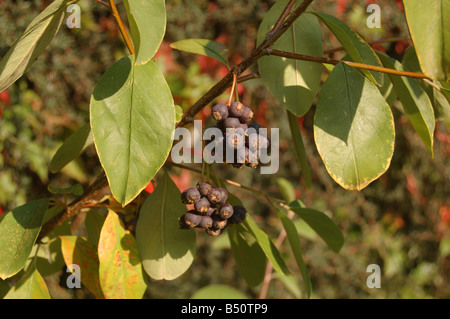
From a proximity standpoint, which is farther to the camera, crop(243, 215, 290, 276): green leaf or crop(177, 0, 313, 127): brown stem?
crop(243, 215, 290, 276): green leaf

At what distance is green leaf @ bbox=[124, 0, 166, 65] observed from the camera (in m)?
0.51

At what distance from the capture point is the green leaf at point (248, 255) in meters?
0.87

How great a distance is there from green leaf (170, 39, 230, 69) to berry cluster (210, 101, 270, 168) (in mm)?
157

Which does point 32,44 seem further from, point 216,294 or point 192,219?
point 216,294

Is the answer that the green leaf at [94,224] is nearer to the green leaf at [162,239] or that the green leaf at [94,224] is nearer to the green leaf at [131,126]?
the green leaf at [162,239]

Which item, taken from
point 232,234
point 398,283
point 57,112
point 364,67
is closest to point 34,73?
point 57,112

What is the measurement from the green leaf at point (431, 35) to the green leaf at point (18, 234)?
587 millimetres

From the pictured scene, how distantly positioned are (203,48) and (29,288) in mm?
495

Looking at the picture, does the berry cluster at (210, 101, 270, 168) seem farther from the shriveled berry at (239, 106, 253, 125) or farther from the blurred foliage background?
the blurred foliage background

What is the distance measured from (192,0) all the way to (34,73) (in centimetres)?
71

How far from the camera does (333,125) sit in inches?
24.7

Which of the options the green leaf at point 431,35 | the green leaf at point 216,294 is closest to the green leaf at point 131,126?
the green leaf at point 431,35

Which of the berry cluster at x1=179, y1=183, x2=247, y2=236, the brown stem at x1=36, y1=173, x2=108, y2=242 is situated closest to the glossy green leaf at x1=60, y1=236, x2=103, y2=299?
the brown stem at x1=36, y1=173, x2=108, y2=242

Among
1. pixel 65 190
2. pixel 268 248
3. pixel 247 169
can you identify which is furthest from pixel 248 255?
pixel 247 169
